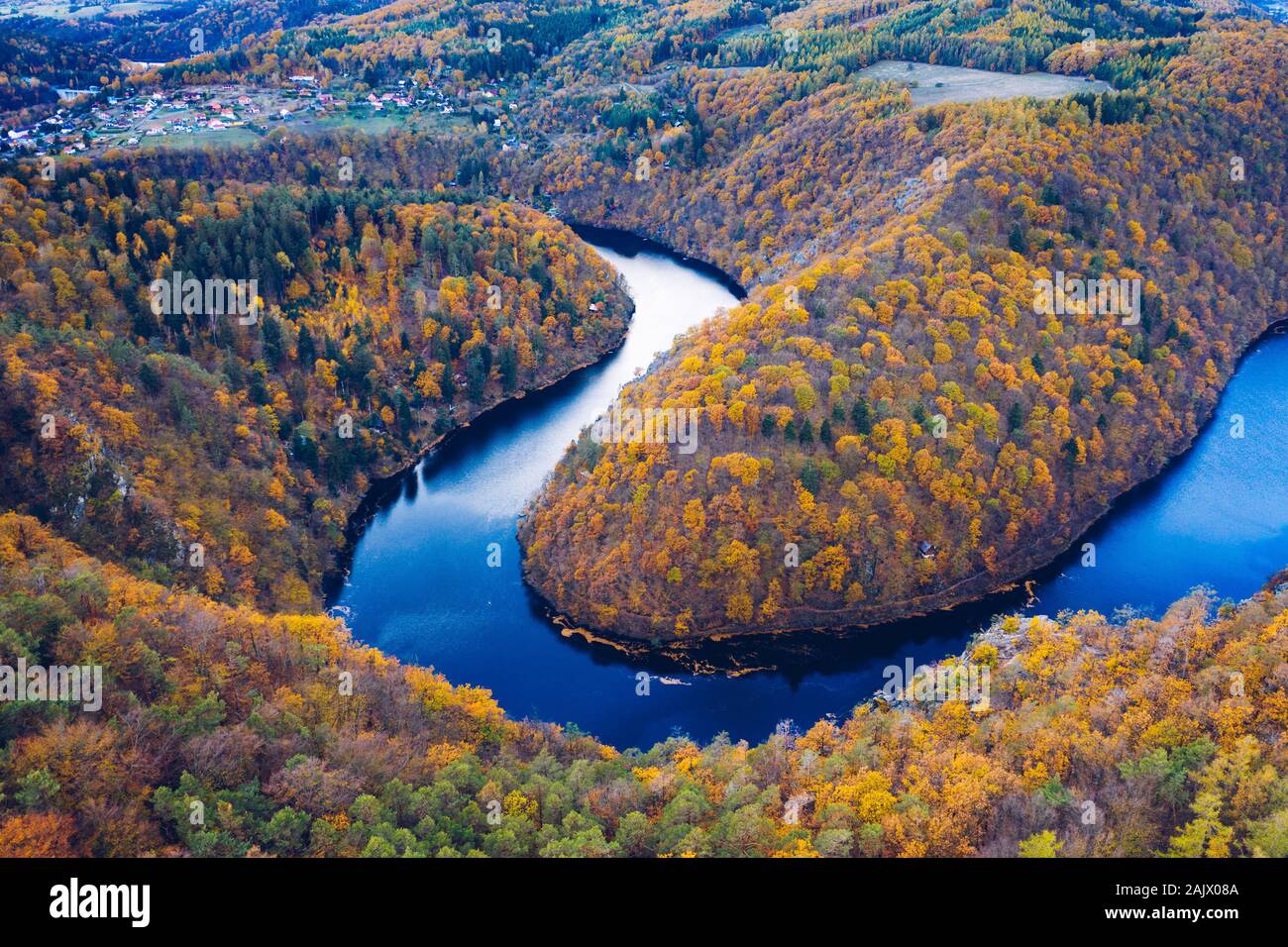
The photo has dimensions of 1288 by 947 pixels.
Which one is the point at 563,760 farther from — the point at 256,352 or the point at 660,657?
the point at 256,352

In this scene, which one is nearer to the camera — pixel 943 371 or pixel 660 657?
pixel 660 657

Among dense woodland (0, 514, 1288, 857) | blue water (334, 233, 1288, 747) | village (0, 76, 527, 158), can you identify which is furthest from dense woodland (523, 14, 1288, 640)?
village (0, 76, 527, 158)

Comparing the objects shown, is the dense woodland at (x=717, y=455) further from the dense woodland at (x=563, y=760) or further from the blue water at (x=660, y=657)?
the blue water at (x=660, y=657)

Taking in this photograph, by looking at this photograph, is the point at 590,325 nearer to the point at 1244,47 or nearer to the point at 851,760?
the point at 851,760

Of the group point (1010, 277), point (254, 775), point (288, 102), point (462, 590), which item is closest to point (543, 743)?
point (254, 775)

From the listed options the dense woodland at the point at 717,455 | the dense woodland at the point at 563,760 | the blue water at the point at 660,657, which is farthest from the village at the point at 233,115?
the dense woodland at the point at 563,760

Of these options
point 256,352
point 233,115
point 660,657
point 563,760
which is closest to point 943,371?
point 660,657
